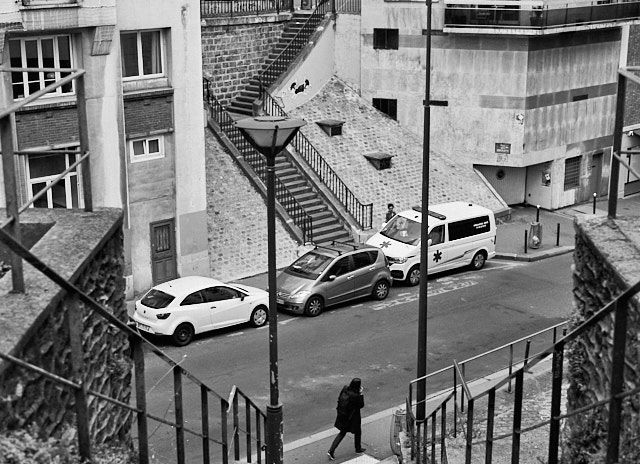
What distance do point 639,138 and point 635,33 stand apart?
4.00 metres

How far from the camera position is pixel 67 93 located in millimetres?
23125

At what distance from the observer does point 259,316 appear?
23359 millimetres

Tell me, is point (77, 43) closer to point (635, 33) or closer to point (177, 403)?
point (177, 403)

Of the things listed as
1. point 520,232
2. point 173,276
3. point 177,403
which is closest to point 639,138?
point 520,232

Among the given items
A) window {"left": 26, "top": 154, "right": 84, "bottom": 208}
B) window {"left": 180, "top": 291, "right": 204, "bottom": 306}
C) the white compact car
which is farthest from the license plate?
window {"left": 26, "top": 154, "right": 84, "bottom": 208}

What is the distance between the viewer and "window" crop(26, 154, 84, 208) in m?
22.6

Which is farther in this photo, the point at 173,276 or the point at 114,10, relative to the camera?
the point at 173,276

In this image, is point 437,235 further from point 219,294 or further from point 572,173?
point 572,173

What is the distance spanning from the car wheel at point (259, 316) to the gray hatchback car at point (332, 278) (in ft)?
3.14

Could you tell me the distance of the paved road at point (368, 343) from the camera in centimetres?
1947

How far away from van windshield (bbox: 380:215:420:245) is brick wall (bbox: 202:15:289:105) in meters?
8.92

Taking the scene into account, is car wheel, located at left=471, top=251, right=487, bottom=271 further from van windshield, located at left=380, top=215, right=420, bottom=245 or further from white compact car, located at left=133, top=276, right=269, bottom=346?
white compact car, located at left=133, top=276, right=269, bottom=346

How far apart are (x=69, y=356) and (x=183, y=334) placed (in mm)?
15682

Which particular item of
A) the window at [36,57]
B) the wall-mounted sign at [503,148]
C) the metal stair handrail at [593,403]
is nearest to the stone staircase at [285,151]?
the wall-mounted sign at [503,148]
